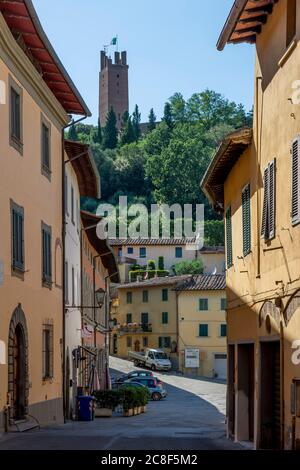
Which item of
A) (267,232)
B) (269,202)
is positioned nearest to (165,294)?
(267,232)

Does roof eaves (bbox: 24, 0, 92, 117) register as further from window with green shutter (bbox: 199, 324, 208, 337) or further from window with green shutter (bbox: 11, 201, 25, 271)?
window with green shutter (bbox: 199, 324, 208, 337)

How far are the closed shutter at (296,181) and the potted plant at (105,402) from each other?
22.8 meters

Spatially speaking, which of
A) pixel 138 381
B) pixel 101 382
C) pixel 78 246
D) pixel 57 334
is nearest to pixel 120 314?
pixel 138 381

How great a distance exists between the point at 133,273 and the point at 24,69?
86621 millimetres

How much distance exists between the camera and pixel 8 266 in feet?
69.5

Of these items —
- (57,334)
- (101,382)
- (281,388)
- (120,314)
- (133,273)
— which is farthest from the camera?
(133,273)

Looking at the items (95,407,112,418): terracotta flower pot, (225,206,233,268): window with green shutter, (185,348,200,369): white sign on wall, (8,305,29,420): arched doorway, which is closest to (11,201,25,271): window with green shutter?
(8,305,29,420): arched doorway

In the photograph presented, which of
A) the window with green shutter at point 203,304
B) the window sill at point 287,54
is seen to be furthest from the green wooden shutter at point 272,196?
the window with green shutter at point 203,304

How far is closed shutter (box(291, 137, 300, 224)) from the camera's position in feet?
48.2

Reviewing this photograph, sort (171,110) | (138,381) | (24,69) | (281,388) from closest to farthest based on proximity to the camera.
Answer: (281,388) → (24,69) → (138,381) → (171,110)

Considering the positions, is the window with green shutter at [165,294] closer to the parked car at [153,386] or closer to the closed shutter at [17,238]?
the parked car at [153,386]

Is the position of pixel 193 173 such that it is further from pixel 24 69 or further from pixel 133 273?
pixel 24 69

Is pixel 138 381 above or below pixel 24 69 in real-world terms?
below

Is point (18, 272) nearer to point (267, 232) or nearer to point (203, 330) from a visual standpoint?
point (267, 232)
